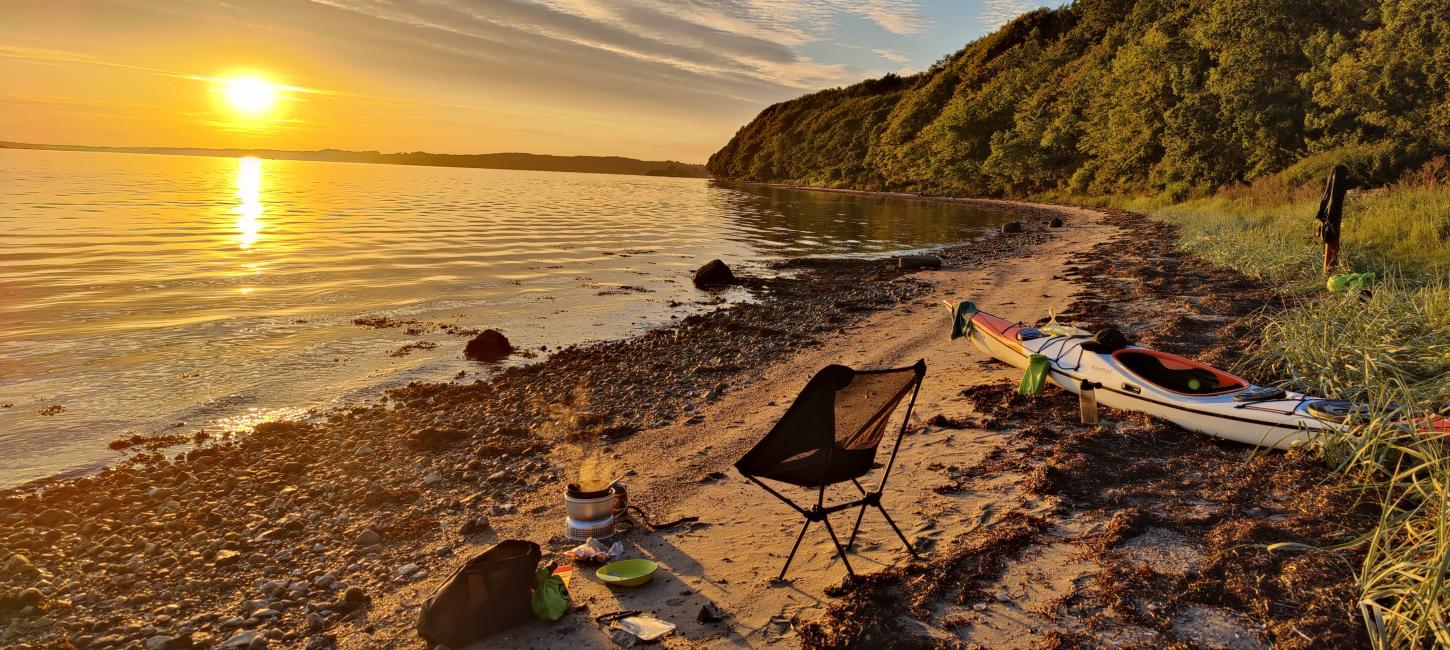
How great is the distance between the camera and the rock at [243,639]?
17.0 feet

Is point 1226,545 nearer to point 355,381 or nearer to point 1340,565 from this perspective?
point 1340,565

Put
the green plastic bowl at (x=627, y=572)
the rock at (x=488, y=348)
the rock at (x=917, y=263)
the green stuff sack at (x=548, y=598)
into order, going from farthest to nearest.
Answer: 1. the rock at (x=917, y=263)
2. the rock at (x=488, y=348)
3. the green plastic bowl at (x=627, y=572)
4. the green stuff sack at (x=548, y=598)

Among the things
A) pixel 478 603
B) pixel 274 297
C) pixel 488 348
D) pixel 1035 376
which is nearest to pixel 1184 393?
pixel 1035 376

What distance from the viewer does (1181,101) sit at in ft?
168

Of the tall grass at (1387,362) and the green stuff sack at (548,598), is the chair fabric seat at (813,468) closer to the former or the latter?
the green stuff sack at (548,598)

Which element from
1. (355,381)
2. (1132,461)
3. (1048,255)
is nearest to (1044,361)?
(1132,461)

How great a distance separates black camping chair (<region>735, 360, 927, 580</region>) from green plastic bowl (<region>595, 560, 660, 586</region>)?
1.23 m

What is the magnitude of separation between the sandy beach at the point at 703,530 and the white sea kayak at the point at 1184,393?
0.73ft

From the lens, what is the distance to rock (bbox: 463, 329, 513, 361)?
14289 millimetres

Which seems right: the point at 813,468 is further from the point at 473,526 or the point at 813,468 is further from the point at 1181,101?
the point at 1181,101

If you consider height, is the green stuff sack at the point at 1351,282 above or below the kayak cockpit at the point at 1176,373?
above

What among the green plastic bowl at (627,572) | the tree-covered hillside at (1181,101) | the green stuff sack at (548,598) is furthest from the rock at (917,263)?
the green stuff sack at (548,598)

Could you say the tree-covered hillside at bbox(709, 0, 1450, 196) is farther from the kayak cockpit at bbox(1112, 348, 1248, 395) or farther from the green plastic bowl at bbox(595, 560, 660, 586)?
the green plastic bowl at bbox(595, 560, 660, 586)

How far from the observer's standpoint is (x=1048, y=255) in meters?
27.6
